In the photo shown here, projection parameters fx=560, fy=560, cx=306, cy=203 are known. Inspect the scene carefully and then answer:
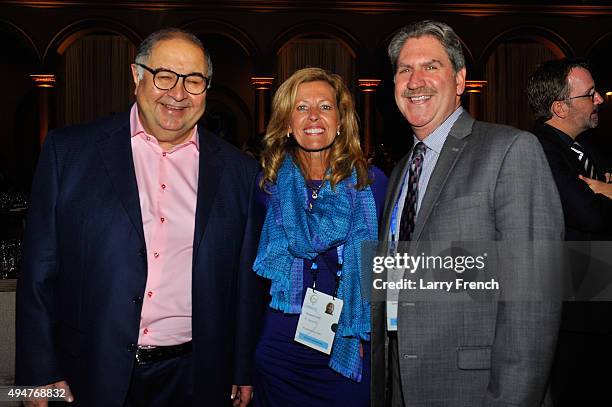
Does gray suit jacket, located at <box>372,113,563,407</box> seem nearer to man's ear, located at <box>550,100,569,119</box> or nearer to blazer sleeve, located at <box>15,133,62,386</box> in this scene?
man's ear, located at <box>550,100,569,119</box>

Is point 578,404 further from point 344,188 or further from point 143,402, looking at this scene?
point 143,402

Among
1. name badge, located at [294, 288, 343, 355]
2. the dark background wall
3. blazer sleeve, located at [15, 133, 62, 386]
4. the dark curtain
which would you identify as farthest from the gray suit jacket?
the dark curtain

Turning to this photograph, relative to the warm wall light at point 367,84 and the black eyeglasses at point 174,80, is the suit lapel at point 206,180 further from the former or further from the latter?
the warm wall light at point 367,84

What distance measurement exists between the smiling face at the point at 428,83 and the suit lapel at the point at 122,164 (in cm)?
103

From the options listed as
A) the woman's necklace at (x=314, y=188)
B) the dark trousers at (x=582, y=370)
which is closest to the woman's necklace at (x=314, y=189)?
the woman's necklace at (x=314, y=188)

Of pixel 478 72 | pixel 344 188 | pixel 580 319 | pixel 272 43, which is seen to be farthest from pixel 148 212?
pixel 478 72

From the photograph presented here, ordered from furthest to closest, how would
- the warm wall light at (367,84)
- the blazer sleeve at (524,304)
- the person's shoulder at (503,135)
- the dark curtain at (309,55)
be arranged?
the dark curtain at (309,55)
the warm wall light at (367,84)
the person's shoulder at (503,135)
the blazer sleeve at (524,304)

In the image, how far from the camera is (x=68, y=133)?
206 centimetres

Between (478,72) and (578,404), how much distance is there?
9.72m

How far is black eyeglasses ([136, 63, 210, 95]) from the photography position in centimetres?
206

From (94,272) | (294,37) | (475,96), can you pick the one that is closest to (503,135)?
(94,272)

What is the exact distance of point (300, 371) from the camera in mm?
2449

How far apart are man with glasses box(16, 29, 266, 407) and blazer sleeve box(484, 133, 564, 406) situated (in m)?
1.03

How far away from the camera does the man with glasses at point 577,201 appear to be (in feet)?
8.16
